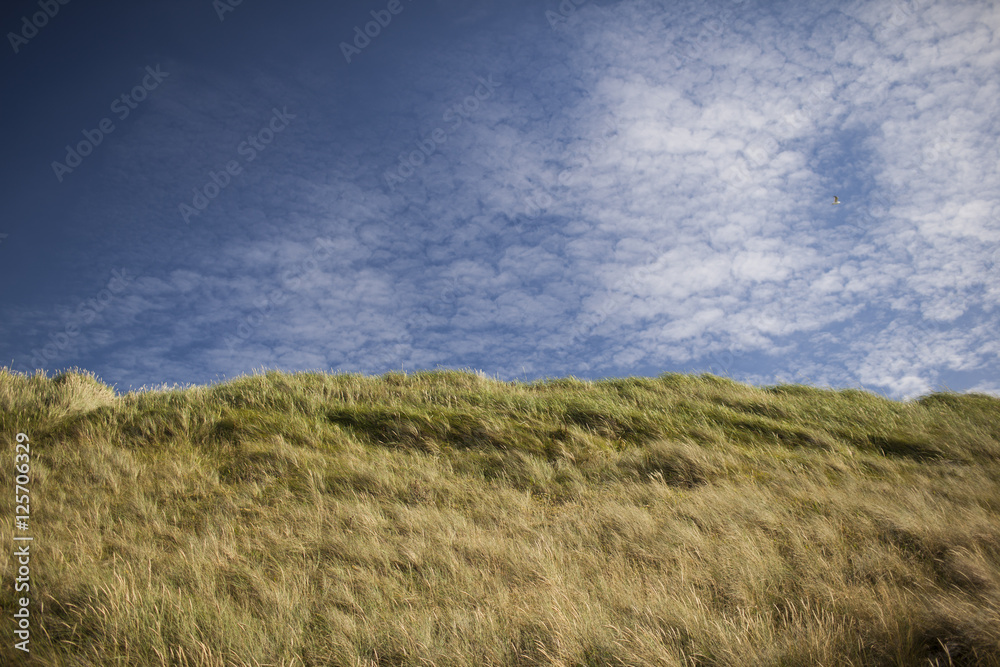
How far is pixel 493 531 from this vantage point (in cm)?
639

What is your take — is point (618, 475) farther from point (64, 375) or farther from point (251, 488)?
point (64, 375)

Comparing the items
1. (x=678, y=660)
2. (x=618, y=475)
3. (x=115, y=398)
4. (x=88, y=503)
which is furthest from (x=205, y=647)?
(x=115, y=398)

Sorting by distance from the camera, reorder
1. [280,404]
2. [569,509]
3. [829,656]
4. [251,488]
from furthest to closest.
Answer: [280,404] → [251,488] → [569,509] → [829,656]

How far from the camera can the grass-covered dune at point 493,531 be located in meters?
3.77

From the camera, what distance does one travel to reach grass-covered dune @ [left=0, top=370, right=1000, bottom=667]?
377 cm

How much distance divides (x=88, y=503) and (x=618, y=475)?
811 centimetres

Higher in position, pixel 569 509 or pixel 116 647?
pixel 569 509

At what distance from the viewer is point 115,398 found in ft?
43.2

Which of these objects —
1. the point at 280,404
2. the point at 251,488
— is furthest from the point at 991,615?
the point at 280,404

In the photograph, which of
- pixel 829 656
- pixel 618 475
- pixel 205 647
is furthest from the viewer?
pixel 618 475

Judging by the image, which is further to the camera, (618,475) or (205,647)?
(618,475)

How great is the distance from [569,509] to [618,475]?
1.97 m

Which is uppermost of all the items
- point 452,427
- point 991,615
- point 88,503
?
point 452,427

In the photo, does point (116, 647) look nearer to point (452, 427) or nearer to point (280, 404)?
point (452, 427)
